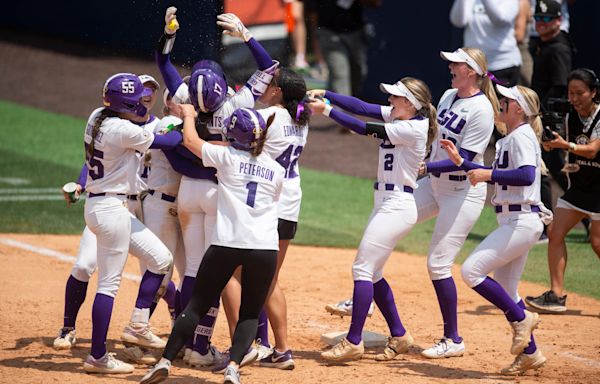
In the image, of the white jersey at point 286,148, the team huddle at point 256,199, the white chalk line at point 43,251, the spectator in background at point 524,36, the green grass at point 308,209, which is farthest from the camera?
the spectator in background at point 524,36

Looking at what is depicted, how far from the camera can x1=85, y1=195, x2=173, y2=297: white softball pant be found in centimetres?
636

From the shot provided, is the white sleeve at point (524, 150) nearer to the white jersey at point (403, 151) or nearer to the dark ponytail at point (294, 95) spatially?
the white jersey at point (403, 151)

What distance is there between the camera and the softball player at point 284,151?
648 cm

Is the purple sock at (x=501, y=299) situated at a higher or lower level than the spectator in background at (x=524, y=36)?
lower

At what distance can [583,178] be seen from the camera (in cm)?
838

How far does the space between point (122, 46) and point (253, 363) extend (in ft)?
50.9

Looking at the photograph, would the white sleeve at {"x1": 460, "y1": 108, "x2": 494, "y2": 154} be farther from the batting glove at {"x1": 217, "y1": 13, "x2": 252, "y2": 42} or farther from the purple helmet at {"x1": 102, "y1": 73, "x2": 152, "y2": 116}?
the purple helmet at {"x1": 102, "y1": 73, "x2": 152, "y2": 116}

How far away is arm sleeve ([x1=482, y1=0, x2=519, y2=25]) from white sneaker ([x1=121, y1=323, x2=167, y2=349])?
6943mm

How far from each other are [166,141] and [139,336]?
131cm

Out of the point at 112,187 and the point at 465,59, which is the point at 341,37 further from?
the point at 112,187

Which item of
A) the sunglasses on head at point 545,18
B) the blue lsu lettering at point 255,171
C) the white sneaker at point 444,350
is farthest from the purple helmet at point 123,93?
the sunglasses on head at point 545,18

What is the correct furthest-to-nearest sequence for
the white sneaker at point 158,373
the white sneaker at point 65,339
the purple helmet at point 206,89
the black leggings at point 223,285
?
the white sneaker at point 65,339 → the purple helmet at point 206,89 → the black leggings at point 223,285 → the white sneaker at point 158,373

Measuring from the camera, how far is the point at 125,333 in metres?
6.58

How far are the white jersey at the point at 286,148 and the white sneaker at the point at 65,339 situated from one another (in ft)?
5.55
